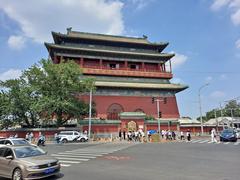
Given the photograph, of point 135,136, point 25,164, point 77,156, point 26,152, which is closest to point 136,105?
point 135,136

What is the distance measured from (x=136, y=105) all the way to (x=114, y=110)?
413cm


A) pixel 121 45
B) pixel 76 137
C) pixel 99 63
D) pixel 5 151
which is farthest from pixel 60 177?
pixel 121 45

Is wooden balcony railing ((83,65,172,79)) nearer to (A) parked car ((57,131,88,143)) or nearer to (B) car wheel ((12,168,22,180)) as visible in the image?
(A) parked car ((57,131,88,143))

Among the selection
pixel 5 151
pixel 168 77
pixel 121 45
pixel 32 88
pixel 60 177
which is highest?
pixel 121 45

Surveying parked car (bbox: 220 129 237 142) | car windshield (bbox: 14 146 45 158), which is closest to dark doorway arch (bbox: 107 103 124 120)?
parked car (bbox: 220 129 237 142)

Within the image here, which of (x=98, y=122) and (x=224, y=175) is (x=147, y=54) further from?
(x=224, y=175)

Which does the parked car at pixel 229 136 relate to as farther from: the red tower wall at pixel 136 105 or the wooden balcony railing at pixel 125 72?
the wooden balcony railing at pixel 125 72

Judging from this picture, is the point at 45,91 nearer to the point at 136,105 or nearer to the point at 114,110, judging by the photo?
the point at 114,110

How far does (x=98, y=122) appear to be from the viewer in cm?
3953

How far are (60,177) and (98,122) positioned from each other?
1158 inches

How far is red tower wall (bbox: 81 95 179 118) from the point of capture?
145 ft

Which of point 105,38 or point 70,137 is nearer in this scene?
point 70,137

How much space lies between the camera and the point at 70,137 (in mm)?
33969

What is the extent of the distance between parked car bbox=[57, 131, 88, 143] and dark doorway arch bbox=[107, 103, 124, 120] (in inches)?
413
